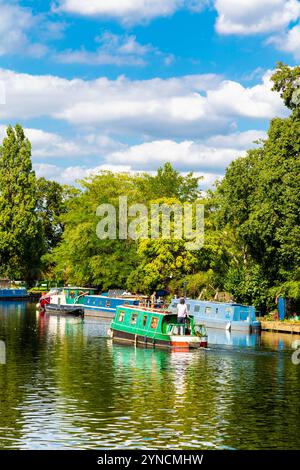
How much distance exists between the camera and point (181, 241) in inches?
3536


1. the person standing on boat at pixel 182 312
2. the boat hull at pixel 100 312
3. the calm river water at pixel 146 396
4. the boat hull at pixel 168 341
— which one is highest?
the person standing on boat at pixel 182 312

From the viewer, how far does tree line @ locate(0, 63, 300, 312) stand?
2694 inches

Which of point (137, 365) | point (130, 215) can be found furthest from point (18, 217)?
point (137, 365)

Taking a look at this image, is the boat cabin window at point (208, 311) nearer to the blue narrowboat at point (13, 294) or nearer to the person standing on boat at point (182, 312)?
the person standing on boat at point (182, 312)

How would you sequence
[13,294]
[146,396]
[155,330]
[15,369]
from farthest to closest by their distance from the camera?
1. [13,294]
2. [155,330]
3. [15,369]
4. [146,396]

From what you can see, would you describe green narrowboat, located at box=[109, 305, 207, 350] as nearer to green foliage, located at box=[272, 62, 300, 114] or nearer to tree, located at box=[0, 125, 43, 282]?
green foliage, located at box=[272, 62, 300, 114]

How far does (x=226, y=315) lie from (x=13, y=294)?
54.9 m

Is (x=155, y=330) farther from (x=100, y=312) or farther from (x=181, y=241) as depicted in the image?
(x=181, y=241)

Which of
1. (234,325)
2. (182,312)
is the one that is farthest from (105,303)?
(182,312)

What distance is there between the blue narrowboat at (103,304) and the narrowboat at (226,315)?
26.7 feet

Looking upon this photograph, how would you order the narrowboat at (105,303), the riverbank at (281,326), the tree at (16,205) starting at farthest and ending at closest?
the tree at (16,205) → the narrowboat at (105,303) → the riverbank at (281,326)

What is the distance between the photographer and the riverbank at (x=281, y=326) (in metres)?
67.8

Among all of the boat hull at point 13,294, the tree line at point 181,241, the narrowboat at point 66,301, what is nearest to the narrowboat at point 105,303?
the narrowboat at point 66,301

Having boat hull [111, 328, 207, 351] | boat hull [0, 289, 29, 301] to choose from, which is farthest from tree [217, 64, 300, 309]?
boat hull [0, 289, 29, 301]
